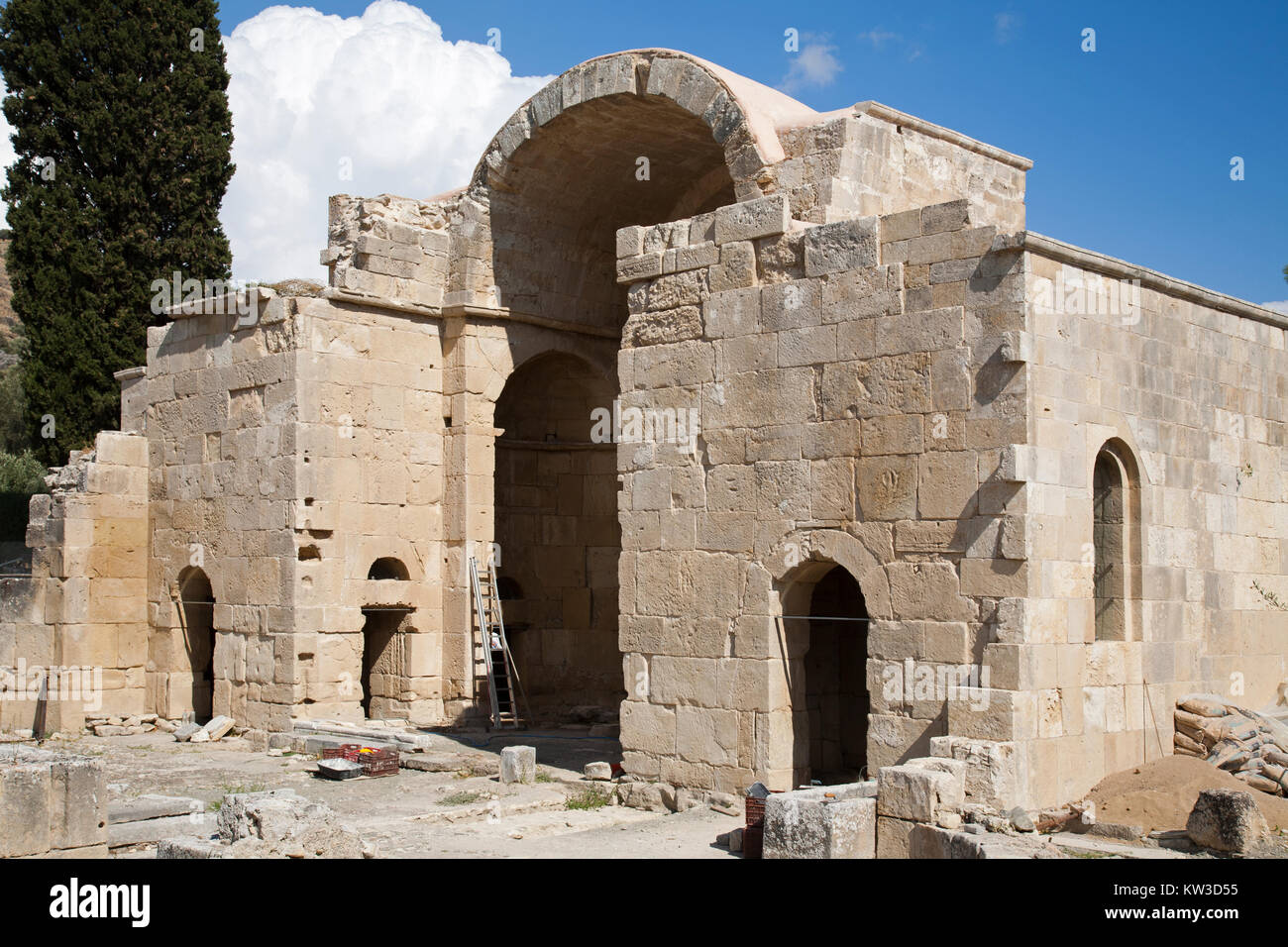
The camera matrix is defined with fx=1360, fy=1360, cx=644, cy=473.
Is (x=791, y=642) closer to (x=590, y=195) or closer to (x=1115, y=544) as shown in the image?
(x=1115, y=544)

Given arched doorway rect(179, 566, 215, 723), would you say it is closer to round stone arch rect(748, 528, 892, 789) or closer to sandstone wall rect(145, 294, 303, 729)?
sandstone wall rect(145, 294, 303, 729)

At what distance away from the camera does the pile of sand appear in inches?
369

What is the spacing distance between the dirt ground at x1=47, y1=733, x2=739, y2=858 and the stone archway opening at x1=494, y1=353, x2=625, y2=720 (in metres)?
2.55

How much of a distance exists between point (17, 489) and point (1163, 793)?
19931mm

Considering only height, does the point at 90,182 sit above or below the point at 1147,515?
above

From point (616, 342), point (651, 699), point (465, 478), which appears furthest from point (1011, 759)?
point (616, 342)

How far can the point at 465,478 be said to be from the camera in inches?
611

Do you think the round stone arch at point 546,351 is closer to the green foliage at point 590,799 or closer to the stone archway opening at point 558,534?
the stone archway opening at point 558,534

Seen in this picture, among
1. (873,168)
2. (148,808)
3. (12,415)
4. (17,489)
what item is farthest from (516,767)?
(12,415)

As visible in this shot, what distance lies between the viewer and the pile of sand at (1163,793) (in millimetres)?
9375

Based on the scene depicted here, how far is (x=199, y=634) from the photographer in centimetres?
1652

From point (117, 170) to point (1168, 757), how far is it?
1723cm

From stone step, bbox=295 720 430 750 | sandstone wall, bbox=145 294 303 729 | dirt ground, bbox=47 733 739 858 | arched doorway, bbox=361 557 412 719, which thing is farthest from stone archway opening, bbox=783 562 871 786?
sandstone wall, bbox=145 294 303 729

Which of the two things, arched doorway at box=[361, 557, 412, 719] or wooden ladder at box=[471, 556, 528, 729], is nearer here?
wooden ladder at box=[471, 556, 528, 729]
